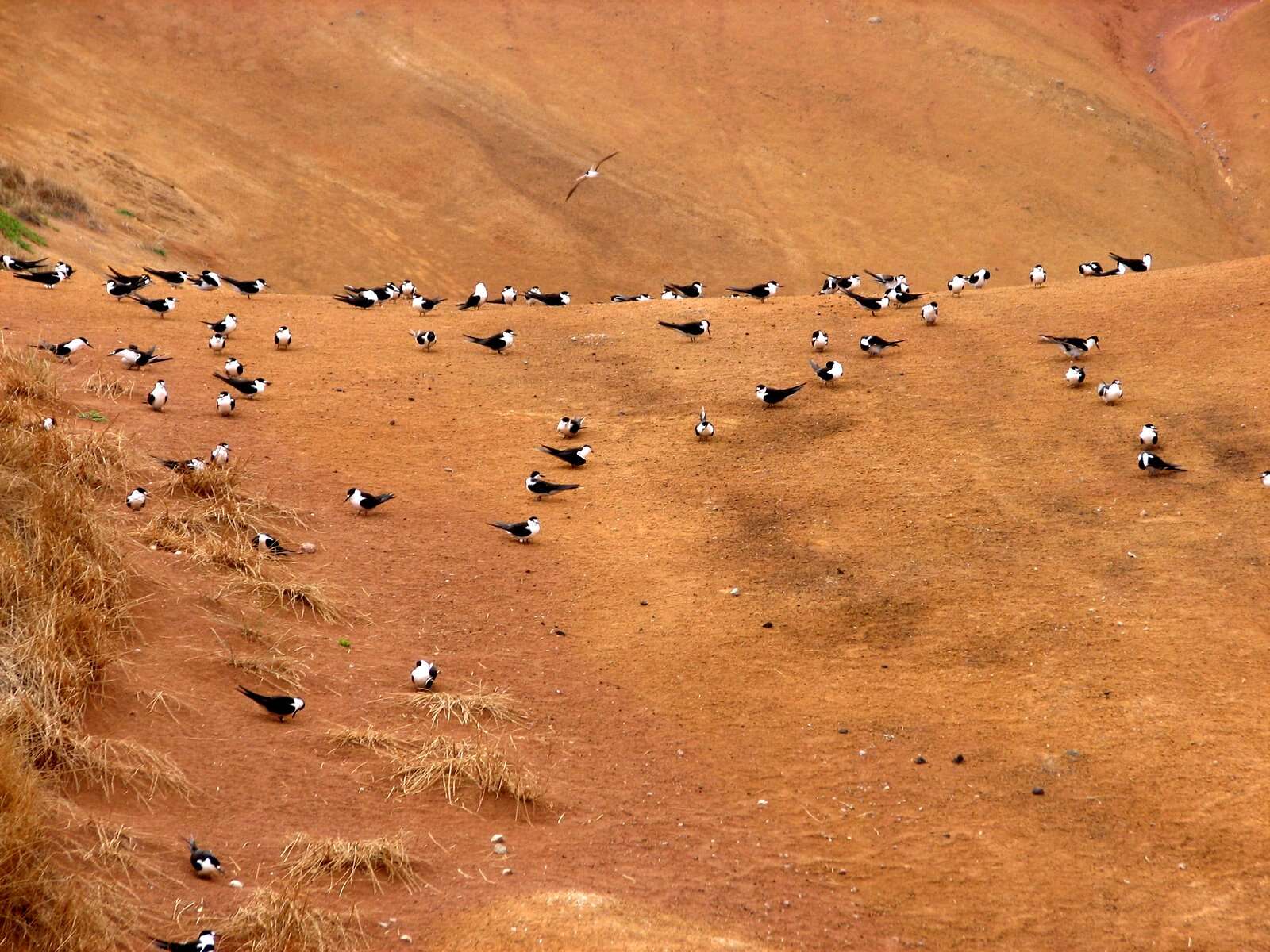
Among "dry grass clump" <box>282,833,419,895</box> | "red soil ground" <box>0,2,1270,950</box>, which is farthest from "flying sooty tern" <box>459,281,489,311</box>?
"dry grass clump" <box>282,833,419,895</box>

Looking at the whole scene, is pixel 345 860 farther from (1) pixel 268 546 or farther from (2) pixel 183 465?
(2) pixel 183 465

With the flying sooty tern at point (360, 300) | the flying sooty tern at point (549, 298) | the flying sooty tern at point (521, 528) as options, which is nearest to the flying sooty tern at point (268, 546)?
the flying sooty tern at point (521, 528)

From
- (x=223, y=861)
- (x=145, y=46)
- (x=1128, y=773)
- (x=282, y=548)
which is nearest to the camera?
(x=223, y=861)

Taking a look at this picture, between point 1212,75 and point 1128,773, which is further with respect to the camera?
point 1212,75

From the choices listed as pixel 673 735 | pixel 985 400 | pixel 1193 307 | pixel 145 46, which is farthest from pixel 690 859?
pixel 145 46

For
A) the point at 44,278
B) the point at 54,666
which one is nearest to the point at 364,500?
the point at 54,666

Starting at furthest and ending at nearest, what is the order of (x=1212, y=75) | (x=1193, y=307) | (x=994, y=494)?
(x=1212, y=75) → (x=1193, y=307) → (x=994, y=494)

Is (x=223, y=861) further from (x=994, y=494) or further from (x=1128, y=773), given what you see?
(x=994, y=494)
